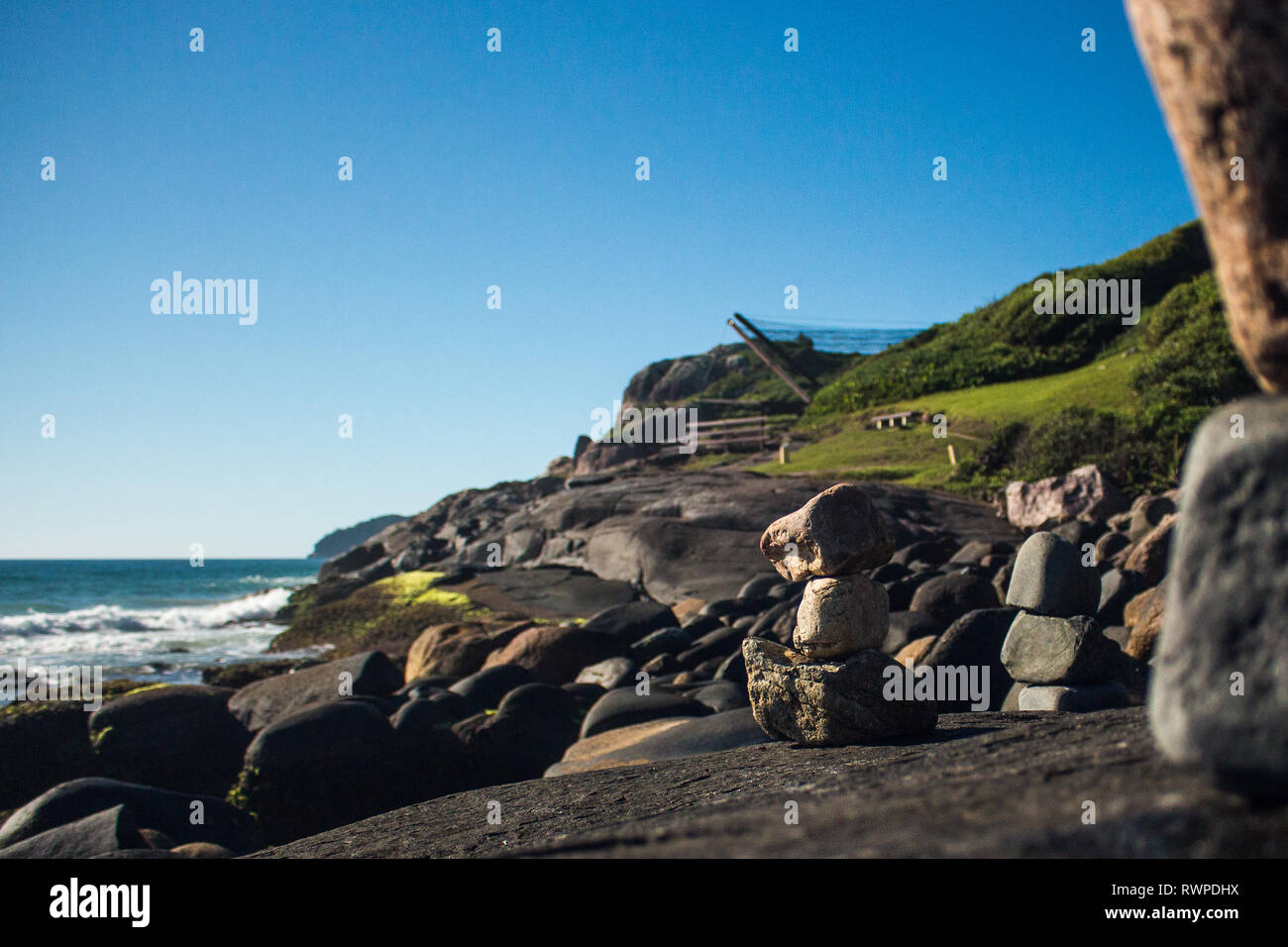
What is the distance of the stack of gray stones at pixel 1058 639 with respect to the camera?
635cm

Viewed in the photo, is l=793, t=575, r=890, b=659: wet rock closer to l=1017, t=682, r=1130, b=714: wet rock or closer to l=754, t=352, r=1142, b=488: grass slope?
l=1017, t=682, r=1130, b=714: wet rock

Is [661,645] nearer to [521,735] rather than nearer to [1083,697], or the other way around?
[521,735]

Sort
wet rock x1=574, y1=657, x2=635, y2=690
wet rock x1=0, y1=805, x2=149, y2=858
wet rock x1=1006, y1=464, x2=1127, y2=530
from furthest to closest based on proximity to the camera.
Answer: wet rock x1=1006, y1=464, x2=1127, y2=530
wet rock x1=574, y1=657, x2=635, y2=690
wet rock x1=0, y1=805, x2=149, y2=858

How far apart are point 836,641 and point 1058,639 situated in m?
2.09

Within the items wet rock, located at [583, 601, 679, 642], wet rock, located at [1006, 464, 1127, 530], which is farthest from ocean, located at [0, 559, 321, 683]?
wet rock, located at [1006, 464, 1127, 530]

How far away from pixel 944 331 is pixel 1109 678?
4417 cm

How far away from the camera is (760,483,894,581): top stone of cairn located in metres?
5.58

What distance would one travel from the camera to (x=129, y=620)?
3484cm

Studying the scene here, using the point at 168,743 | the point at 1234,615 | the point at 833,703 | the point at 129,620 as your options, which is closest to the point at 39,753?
the point at 168,743

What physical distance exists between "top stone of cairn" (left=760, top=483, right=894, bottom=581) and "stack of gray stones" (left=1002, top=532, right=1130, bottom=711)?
173 centimetres

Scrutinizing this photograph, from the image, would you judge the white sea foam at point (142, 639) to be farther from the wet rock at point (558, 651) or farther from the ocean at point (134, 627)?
the wet rock at point (558, 651)
